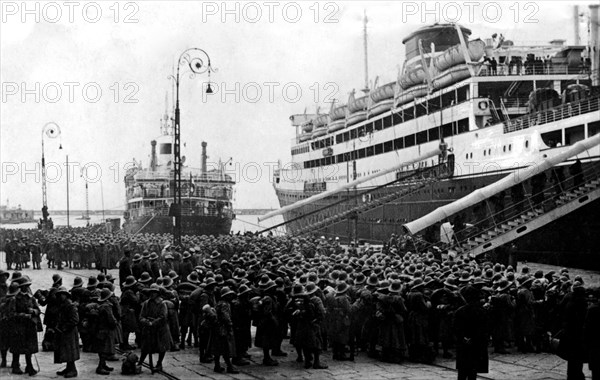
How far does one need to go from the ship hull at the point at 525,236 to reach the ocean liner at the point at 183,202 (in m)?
10.7

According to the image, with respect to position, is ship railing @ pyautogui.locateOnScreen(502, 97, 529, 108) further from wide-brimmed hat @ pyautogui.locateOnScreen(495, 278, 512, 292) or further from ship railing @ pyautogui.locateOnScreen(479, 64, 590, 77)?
wide-brimmed hat @ pyautogui.locateOnScreen(495, 278, 512, 292)

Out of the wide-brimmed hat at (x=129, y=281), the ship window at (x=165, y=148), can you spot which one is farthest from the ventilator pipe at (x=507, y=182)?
the ship window at (x=165, y=148)

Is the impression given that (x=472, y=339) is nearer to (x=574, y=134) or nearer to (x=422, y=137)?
(x=574, y=134)

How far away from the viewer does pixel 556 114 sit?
23391mm

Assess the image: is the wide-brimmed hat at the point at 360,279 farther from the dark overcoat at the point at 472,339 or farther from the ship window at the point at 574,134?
the ship window at the point at 574,134

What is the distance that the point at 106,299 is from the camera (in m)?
10.1

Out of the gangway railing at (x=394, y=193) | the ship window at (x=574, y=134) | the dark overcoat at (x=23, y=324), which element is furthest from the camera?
the gangway railing at (x=394, y=193)

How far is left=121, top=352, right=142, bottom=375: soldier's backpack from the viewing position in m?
9.65

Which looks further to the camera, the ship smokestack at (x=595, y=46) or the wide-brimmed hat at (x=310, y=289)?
the ship smokestack at (x=595, y=46)

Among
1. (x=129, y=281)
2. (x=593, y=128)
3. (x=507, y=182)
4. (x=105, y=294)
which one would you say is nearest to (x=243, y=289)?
(x=129, y=281)

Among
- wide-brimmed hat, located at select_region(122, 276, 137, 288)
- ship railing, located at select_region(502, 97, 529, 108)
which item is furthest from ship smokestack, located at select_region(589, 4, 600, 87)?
wide-brimmed hat, located at select_region(122, 276, 137, 288)

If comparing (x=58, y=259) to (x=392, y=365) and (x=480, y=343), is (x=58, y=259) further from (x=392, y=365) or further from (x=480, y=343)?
(x=480, y=343)

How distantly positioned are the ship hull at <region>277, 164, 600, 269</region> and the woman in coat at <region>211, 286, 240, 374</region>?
14.6 meters

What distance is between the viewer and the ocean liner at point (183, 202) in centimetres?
4341
